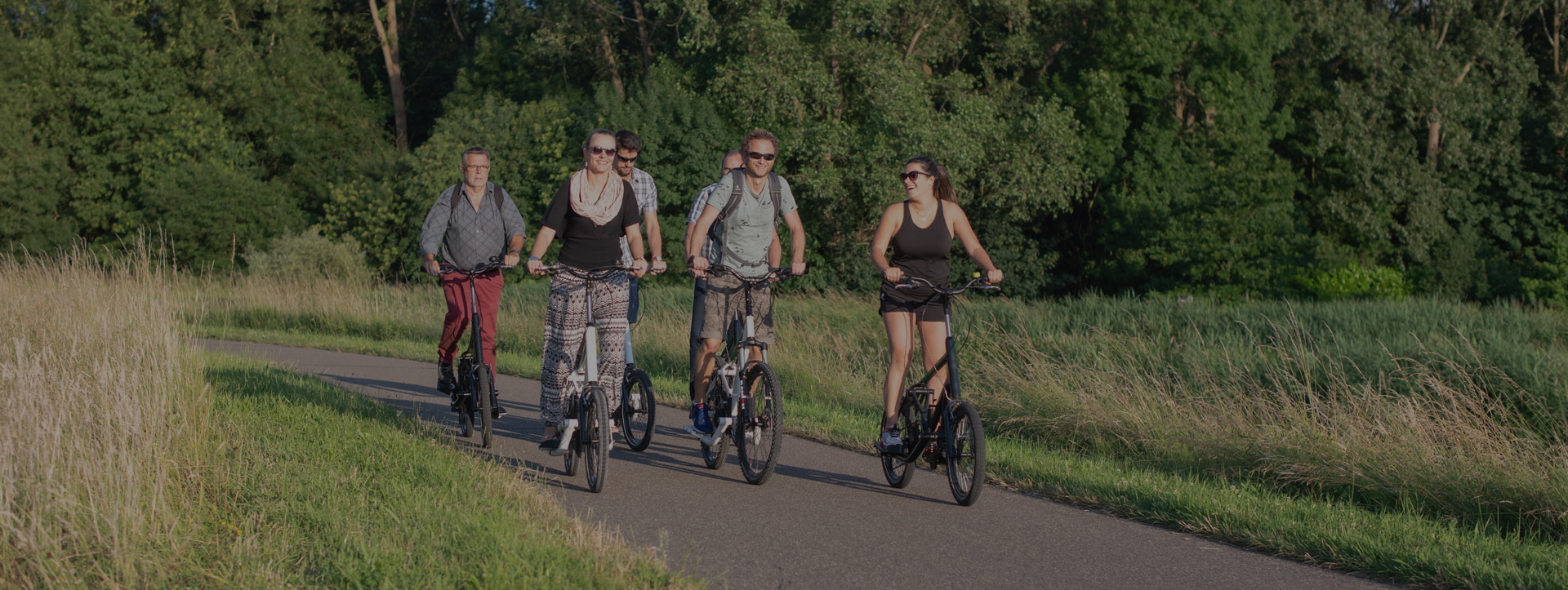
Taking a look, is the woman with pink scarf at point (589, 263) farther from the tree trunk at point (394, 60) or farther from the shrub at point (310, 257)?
the tree trunk at point (394, 60)

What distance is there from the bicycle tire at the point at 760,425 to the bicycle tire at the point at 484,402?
1813 mm

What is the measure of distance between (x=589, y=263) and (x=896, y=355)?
1.83 meters

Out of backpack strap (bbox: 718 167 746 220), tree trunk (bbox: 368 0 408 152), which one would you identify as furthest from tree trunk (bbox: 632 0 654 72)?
backpack strap (bbox: 718 167 746 220)

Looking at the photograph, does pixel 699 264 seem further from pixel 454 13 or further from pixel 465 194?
pixel 454 13

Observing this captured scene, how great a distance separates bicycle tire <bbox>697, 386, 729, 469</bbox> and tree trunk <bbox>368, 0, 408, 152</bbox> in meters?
41.7

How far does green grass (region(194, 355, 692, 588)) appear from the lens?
15.0 feet

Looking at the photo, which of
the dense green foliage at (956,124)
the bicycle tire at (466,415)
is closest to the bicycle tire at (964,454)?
the bicycle tire at (466,415)

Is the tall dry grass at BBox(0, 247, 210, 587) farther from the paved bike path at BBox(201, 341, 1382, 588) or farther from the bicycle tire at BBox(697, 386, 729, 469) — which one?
the bicycle tire at BBox(697, 386, 729, 469)

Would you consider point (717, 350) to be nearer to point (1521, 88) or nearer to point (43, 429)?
point (43, 429)

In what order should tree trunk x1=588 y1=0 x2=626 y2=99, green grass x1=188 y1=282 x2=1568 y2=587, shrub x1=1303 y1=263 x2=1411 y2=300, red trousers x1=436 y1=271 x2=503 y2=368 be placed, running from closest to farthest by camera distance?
green grass x1=188 y1=282 x2=1568 y2=587
red trousers x1=436 y1=271 x2=503 y2=368
shrub x1=1303 y1=263 x2=1411 y2=300
tree trunk x1=588 y1=0 x2=626 y2=99

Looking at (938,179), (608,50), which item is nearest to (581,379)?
(938,179)

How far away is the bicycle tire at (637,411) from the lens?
290 inches

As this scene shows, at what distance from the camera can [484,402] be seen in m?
8.09

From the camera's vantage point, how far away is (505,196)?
8.75 meters
